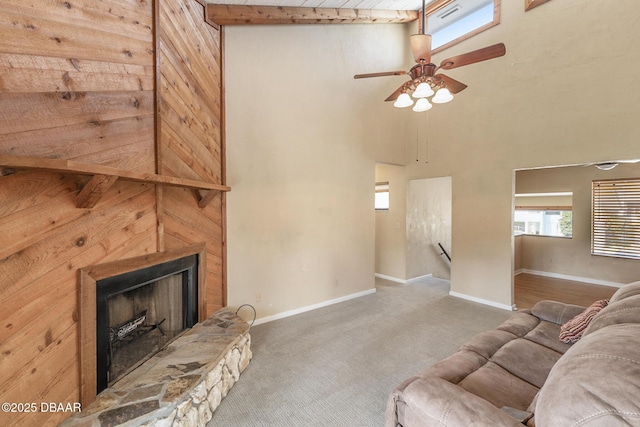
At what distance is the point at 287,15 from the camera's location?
10.7 feet

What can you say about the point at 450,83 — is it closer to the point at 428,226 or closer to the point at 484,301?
the point at 484,301

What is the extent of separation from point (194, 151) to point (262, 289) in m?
1.85

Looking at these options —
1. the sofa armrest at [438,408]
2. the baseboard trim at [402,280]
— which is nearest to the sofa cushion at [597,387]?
the sofa armrest at [438,408]

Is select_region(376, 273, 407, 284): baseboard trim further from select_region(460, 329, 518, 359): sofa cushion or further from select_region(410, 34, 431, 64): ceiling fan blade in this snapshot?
select_region(410, 34, 431, 64): ceiling fan blade

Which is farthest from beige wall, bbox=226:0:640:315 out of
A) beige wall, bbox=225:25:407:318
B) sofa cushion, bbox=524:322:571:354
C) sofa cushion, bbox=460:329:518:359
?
sofa cushion, bbox=460:329:518:359

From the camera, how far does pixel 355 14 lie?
3850mm

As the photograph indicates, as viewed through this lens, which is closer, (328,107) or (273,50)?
(273,50)

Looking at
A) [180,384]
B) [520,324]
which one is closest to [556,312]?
[520,324]

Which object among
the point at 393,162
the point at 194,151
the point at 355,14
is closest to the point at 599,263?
the point at 393,162

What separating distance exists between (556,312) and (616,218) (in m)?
4.41

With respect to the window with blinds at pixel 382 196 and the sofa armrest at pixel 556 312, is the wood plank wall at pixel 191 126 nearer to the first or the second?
the sofa armrest at pixel 556 312

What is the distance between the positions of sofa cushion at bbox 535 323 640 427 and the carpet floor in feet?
4.23

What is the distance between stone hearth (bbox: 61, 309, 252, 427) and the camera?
1478mm

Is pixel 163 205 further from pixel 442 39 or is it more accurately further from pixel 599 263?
pixel 599 263
